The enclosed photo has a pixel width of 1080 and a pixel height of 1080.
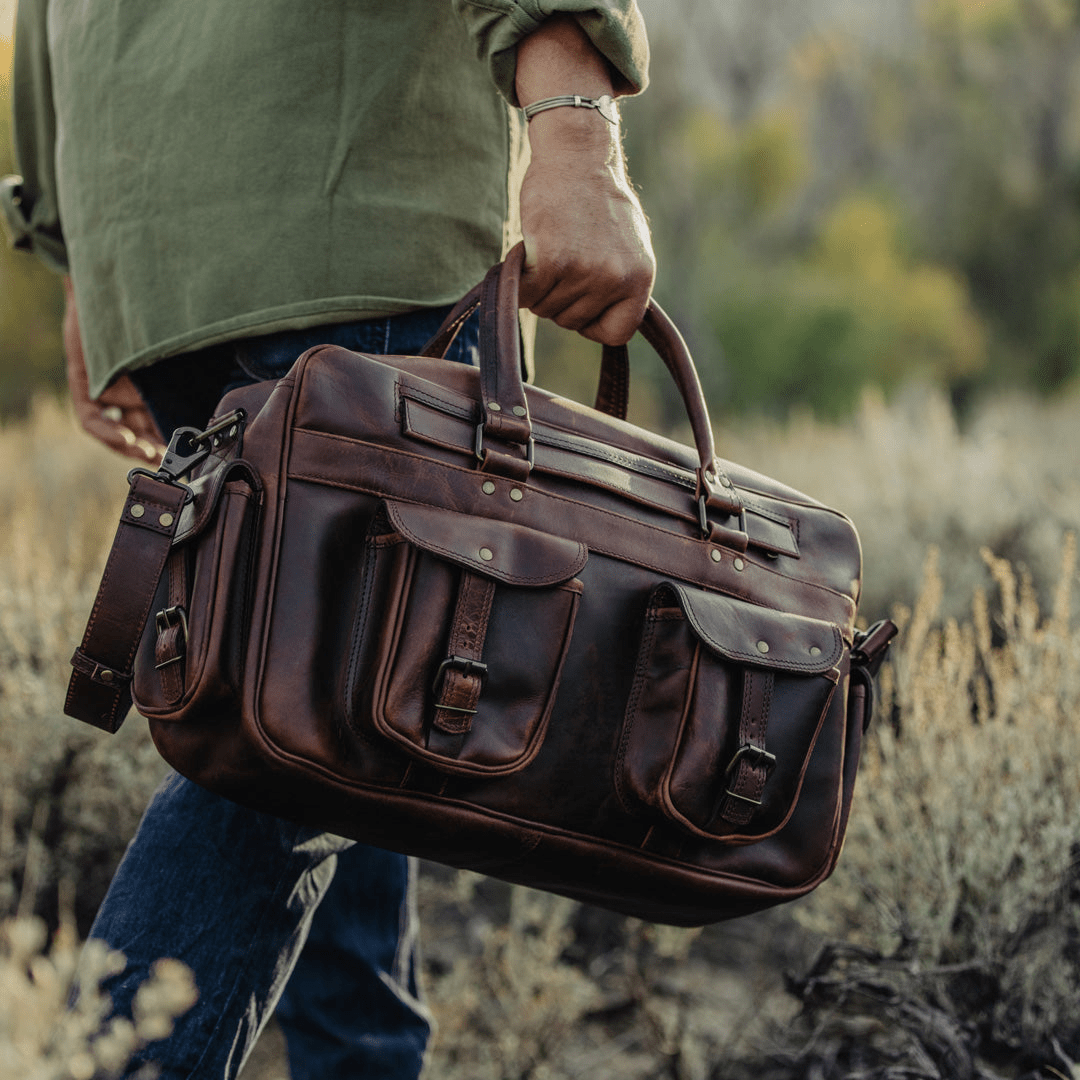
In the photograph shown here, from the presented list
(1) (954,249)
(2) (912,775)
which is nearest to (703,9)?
(1) (954,249)

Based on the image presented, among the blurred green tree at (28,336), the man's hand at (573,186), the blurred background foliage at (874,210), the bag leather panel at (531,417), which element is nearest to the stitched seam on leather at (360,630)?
the bag leather panel at (531,417)

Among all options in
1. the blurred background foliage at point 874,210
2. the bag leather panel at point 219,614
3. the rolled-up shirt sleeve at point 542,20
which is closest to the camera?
the bag leather panel at point 219,614

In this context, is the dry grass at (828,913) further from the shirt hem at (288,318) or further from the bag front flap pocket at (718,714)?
the shirt hem at (288,318)

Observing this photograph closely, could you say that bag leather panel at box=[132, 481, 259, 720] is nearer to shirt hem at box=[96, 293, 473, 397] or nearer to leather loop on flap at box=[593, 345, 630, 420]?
shirt hem at box=[96, 293, 473, 397]

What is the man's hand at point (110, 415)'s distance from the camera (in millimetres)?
1494

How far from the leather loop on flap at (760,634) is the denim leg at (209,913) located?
1.64ft

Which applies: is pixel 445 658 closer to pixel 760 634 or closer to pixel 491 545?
pixel 491 545

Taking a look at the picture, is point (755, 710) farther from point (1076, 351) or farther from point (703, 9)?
point (1076, 351)

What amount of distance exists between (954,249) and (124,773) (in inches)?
921

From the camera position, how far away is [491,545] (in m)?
1.03

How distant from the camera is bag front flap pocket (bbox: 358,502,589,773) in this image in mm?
994

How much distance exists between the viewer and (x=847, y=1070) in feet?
6.08

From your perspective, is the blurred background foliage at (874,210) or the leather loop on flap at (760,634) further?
the blurred background foliage at (874,210)

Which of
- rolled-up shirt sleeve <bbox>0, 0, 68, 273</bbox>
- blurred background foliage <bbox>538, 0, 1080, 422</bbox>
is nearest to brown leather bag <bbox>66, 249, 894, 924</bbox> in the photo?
rolled-up shirt sleeve <bbox>0, 0, 68, 273</bbox>
